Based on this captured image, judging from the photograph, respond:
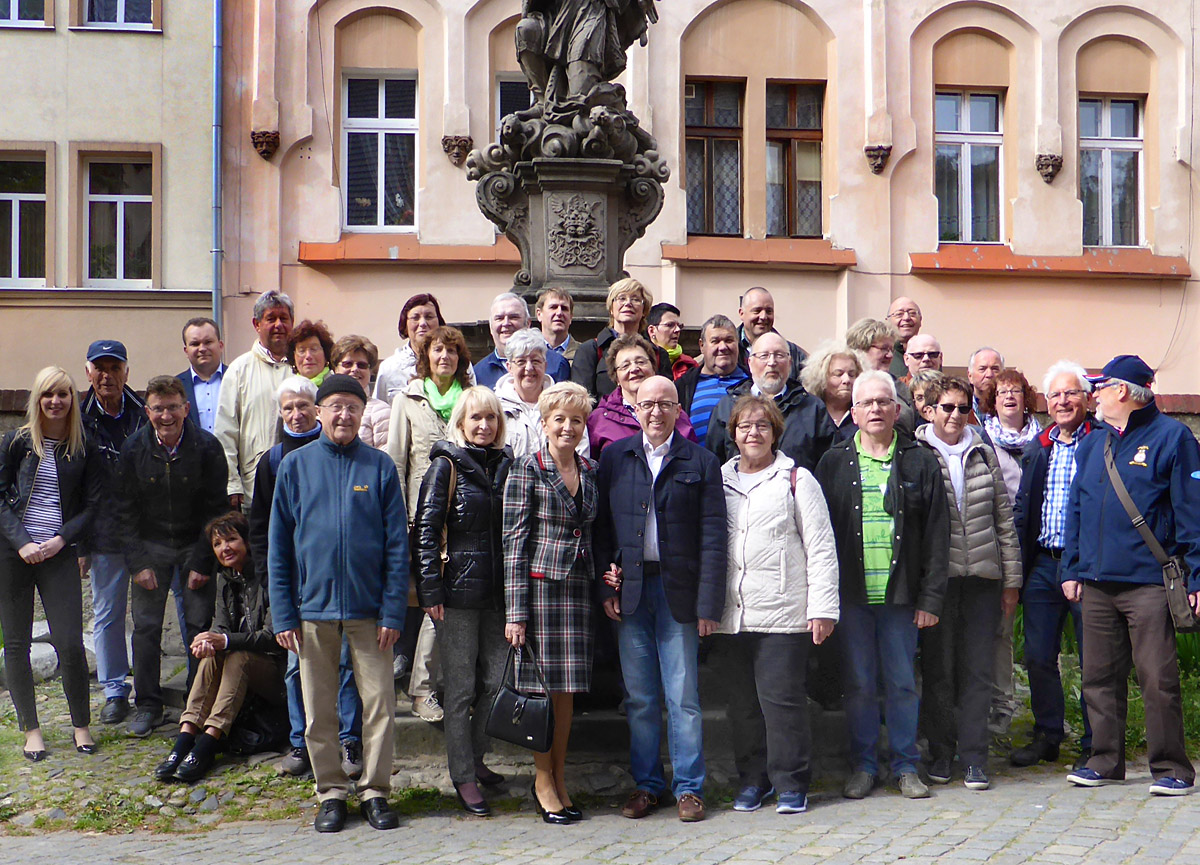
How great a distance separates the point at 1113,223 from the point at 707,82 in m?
5.73

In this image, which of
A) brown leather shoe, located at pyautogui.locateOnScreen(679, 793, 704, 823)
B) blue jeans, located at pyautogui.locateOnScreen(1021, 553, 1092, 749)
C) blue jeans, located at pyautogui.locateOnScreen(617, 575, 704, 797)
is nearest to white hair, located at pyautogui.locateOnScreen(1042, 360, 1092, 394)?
blue jeans, located at pyautogui.locateOnScreen(1021, 553, 1092, 749)

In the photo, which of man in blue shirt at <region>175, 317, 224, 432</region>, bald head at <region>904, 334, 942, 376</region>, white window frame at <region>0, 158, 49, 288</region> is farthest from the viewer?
white window frame at <region>0, 158, 49, 288</region>

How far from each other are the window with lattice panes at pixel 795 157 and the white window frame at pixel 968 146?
1607mm

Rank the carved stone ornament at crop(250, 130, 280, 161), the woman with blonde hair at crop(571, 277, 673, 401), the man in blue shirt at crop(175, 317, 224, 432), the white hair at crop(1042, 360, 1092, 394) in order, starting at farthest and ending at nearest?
the carved stone ornament at crop(250, 130, 280, 161) → the man in blue shirt at crop(175, 317, 224, 432) → the woman with blonde hair at crop(571, 277, 673, 401) → the white hair at crop(1042, 360, 1092, 394)

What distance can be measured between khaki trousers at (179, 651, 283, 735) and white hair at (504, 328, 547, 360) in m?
1.95

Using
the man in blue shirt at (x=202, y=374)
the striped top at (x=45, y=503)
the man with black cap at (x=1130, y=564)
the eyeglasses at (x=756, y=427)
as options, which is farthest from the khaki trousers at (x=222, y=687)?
the man with black cap at (x=1130, y=564)

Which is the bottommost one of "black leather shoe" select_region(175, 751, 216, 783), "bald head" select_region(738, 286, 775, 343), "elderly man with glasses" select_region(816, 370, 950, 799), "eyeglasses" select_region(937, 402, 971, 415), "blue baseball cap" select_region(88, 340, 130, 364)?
"black leather shoe" select_region(175, 751, 216, 783)

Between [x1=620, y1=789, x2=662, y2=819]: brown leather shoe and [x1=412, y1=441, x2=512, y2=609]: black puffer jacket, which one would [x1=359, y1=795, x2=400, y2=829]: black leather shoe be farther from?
[x1=620, y1=789, x2=662, y2=819]: brown leather shoe

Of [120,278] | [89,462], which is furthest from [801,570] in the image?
[120,278]

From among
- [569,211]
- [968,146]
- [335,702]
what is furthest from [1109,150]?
[335,702]

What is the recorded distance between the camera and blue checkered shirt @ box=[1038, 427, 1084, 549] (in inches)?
277

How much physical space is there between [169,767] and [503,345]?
2746 millimetres

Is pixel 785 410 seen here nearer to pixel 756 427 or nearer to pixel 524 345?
pixel 756 427

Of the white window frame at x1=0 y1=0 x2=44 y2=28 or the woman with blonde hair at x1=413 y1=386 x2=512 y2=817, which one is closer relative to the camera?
the woman with blonde hair at x1=413 y1=386 x2=512 y2=817
